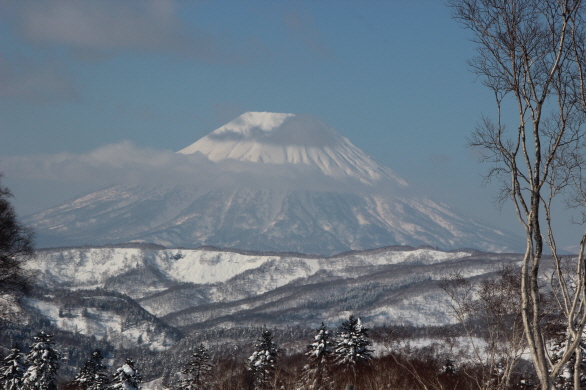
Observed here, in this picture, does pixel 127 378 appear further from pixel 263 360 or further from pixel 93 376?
pixel 263 360

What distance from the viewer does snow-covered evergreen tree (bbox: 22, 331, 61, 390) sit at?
34188 millimetres

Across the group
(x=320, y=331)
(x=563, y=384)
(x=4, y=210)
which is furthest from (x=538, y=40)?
(x=320, y=331)

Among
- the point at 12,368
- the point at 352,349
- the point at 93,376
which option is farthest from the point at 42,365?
the point at 352,349

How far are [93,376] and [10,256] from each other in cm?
2369

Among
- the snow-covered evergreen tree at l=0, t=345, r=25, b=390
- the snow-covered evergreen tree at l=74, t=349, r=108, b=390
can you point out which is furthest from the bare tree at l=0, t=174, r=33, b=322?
the snow-covered evergreen tree at l=74, t=349, r=108, b=390

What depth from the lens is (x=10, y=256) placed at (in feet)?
58.9

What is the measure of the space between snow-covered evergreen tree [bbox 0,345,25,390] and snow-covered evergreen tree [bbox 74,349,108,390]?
17.3 feet

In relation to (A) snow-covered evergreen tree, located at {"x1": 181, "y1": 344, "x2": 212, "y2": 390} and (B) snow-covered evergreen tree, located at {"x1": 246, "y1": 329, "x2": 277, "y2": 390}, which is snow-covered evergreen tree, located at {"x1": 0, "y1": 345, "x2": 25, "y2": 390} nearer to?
(A) snow-covered evergreen tree, located at {"x1": 181, "y1": 344, "x2": 212, "y2": 390}

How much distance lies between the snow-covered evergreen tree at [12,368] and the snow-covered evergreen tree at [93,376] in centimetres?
526

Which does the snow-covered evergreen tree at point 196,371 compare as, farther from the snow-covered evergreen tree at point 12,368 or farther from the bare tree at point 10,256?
the bare tree at point 10,256

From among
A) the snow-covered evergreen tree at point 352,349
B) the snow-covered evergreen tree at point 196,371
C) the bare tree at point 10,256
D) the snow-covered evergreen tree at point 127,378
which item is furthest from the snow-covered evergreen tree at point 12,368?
the snow-covered evergreen tree at point 352,349

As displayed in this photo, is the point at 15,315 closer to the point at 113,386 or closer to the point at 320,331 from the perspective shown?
the point at 113,386

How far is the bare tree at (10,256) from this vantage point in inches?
696

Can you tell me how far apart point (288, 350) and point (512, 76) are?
158 m
